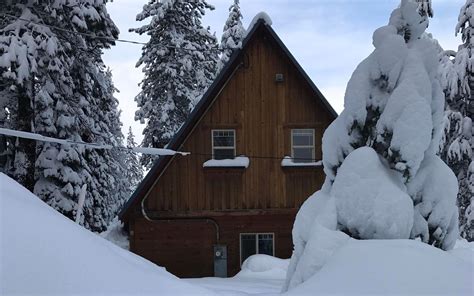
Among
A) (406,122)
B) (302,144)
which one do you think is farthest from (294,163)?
(406,122)

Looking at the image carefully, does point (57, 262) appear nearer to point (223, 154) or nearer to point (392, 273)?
point (392, 273)

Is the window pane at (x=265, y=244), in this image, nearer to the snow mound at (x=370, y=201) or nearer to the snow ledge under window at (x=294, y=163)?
the snow ledge under window at (x=294, y=163)

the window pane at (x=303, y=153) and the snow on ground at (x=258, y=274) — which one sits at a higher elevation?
the window pane at (x=303, y=153)

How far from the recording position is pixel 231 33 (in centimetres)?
2856

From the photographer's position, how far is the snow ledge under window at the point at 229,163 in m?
16.1

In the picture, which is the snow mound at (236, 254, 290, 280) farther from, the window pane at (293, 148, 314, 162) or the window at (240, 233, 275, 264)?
the window pane at (293, 148, 314, 162)

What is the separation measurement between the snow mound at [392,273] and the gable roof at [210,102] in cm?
1118

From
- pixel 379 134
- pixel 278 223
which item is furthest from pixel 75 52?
pixel 379 134

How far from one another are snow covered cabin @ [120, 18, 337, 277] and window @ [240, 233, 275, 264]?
0.11 meters

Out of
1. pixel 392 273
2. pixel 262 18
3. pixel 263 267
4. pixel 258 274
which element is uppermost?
pixel 262 18

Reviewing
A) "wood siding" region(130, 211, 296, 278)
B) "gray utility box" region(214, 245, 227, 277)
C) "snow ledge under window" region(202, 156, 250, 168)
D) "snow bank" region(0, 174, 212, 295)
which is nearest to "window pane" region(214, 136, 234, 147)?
"snow ledge under window" region(202, 156, 250, 168)

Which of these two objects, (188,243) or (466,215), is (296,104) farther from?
(466,215)

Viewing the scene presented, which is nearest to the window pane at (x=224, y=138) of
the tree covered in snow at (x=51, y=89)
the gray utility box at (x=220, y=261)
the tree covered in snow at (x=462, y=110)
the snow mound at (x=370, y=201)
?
the gray utility box at (x=220, y=261)

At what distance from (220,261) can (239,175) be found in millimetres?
3143
